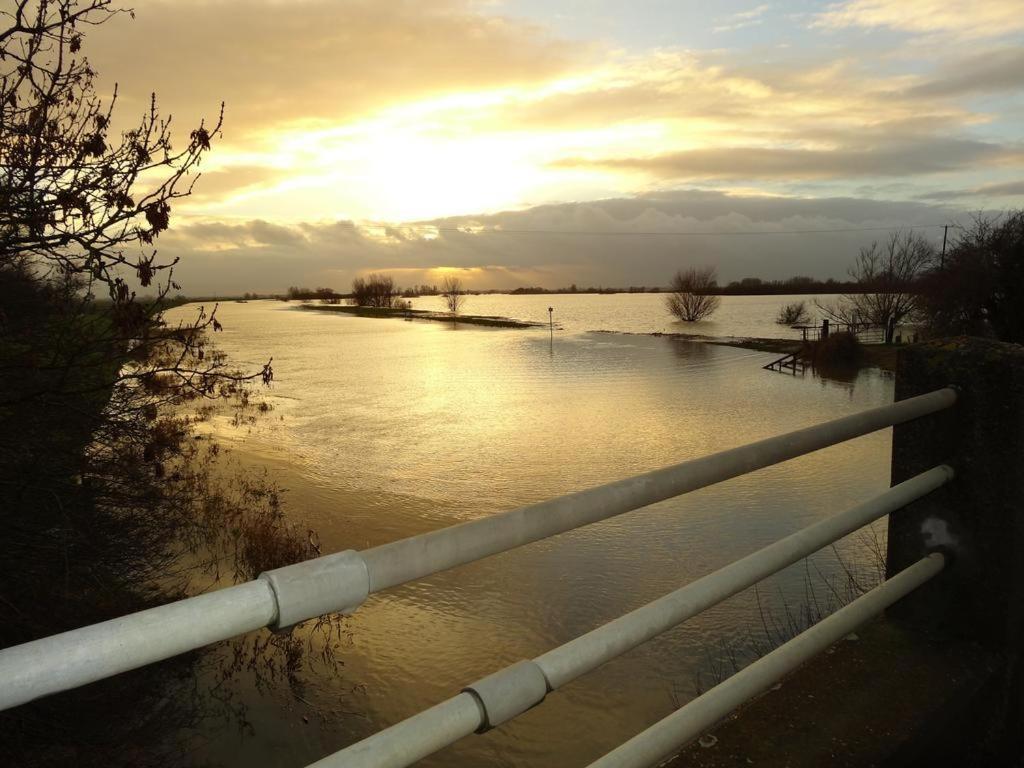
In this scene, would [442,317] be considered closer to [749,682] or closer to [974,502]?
[974,502]

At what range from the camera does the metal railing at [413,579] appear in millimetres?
790

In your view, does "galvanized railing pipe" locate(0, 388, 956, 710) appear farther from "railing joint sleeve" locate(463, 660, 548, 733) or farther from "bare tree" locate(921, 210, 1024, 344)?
"bare tree" locate(921, 210, 1024, 344)

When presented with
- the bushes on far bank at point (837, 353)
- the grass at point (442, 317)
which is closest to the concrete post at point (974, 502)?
the bushes on far bank at point (837, 353)

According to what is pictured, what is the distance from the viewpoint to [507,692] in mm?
1162

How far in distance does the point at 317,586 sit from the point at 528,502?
16306 millimetres

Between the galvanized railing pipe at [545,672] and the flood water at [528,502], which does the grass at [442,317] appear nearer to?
the flood water at [528,502]

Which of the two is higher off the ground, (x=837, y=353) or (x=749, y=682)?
(x=749, y=682)

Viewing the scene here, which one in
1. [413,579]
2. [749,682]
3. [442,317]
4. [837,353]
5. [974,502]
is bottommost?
[837,353]

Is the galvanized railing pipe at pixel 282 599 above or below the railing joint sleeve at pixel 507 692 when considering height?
above

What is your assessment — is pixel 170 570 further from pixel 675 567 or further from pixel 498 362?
pixel 498 362

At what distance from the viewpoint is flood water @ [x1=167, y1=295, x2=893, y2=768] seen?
812 cm

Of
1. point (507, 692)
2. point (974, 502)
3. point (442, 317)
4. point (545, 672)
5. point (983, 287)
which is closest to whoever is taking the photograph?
point (507, 692)

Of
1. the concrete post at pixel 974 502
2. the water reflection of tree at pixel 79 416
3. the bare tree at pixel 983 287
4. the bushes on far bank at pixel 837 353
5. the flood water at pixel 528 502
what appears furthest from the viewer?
the bushes on far bank at pixel 837 353

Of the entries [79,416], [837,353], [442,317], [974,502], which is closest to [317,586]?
[974,502]
